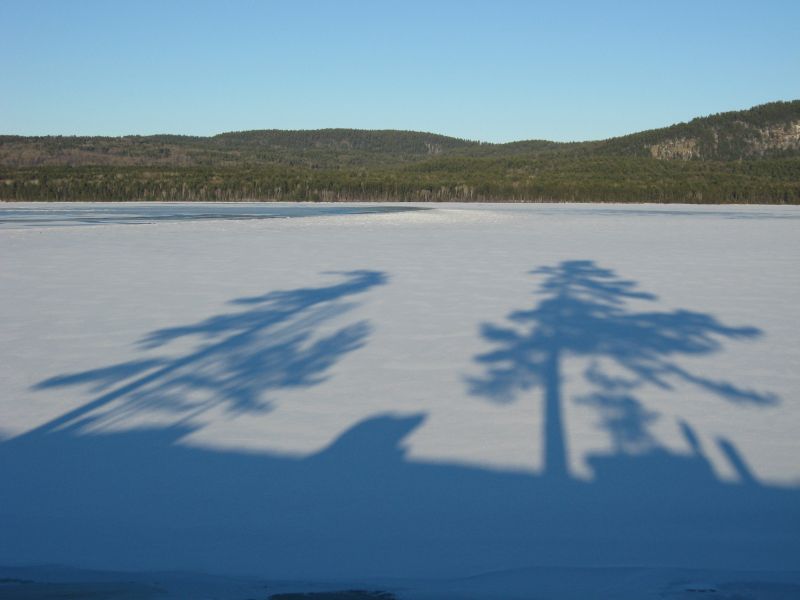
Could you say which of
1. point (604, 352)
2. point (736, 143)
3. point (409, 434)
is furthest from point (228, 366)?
point (736, 143)

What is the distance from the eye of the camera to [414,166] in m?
82.1

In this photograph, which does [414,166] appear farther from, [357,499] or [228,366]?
[357,499]

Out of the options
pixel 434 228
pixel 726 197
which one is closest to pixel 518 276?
pixel 434 228

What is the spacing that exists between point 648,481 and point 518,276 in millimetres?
5299

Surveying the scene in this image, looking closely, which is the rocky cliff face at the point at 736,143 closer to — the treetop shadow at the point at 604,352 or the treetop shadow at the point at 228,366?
the treetop shadow at the point at 604,352

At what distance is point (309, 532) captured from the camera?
2447 millimetres

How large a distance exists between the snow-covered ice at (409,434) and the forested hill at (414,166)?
28670 millimetres

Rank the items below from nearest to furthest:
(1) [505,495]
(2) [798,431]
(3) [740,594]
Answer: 1. (3) [740,594]
2. (1) [505,495]
3. (2) [798,431]

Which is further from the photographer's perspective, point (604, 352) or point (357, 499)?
point (604, 352)

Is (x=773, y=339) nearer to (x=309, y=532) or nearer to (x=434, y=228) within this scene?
(x=309, y=532)

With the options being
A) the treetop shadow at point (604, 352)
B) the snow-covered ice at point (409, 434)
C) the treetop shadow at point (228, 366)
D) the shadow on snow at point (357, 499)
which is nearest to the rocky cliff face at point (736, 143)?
the treetop shadow at point (604, 352)

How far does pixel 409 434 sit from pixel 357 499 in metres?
0.64

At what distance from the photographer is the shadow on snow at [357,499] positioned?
7.59ft

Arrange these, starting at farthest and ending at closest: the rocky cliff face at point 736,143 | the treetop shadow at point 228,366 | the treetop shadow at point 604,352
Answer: the rocky cliff face at point 736,143, the treetop shadow at point 228,366, the treetop shadow at point 604,352
